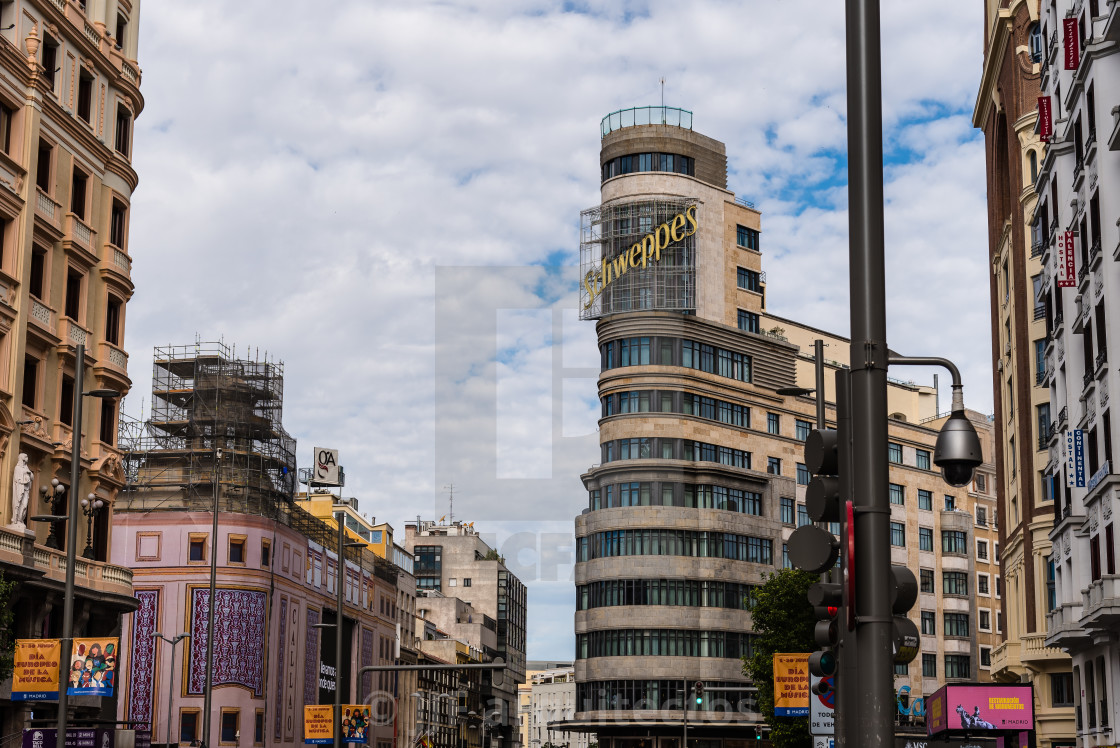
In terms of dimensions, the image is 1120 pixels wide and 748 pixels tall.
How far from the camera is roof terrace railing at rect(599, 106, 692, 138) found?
330 feet

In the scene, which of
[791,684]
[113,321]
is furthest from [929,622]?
[791,684]

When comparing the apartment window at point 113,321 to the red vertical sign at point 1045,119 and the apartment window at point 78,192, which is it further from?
the red vertical sign at point 1045,119

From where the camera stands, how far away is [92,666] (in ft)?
106

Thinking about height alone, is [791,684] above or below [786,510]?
below

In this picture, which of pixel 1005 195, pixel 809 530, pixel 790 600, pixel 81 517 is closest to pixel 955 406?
pixel 809 530

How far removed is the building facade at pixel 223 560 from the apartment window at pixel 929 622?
4661 centimetres

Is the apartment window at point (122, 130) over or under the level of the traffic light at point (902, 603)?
over

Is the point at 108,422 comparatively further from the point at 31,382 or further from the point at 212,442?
the point at 212,442

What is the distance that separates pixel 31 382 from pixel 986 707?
32.6 m

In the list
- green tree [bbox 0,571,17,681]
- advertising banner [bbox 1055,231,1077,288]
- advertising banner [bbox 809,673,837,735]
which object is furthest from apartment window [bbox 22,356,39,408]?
advertising banner [bbox 1055,231,1077,288]

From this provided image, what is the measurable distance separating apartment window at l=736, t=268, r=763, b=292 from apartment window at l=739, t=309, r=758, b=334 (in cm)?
190

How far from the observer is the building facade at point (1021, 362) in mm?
56781

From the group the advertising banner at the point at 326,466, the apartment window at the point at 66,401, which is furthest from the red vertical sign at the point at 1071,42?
the advertising banner at the point at 326,466

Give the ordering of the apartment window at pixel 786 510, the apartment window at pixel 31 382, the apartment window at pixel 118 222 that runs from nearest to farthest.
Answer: the apartment window at pixel 31 382 < the apartment window at pixel 118 222 < the apartment window at pixel 786 510
